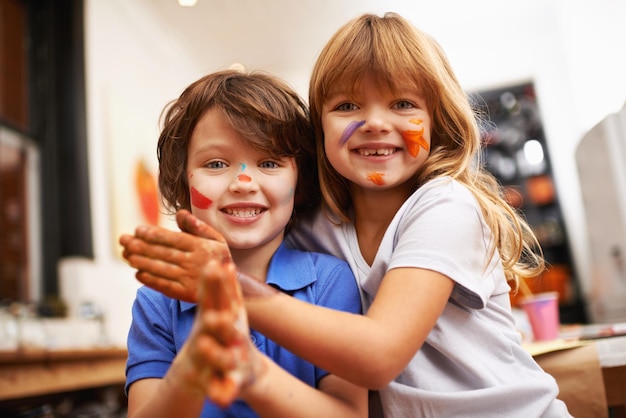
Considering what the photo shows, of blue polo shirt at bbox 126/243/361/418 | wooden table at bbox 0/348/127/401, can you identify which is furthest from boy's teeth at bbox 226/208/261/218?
wooden table at bbox 0/348/127/401

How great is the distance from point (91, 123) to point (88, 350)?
1892mm

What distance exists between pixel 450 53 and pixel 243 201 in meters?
5.98

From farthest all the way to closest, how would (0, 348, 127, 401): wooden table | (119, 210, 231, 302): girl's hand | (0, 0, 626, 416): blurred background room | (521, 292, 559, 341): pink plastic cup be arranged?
(0, 0, 626, 416): blurred background room, (0, 348, 127, 401): wooden table, (521, 292, 559, 341): pink plastic cup, (119, 210, 231, 302): girl's hand

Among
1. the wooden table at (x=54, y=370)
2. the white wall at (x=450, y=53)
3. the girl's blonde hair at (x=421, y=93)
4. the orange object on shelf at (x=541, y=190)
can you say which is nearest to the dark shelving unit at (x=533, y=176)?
the orange object on shelf at (x=541, y=190)

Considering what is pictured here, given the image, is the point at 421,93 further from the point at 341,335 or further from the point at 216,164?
the point at 341,335

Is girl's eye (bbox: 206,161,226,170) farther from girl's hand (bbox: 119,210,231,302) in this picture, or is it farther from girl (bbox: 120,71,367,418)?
girl's hand (bbox: 119,210,231,302)

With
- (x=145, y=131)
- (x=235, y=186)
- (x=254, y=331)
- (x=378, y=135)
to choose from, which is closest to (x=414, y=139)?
(x=378, y=135)

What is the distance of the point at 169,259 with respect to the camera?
0.81 m

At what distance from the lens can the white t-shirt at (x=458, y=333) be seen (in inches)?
39.6

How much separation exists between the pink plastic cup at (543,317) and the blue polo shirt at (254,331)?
1044 millimetres

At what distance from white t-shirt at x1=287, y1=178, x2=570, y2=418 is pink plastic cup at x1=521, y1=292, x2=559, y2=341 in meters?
0.89

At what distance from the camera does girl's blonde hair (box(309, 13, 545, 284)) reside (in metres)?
1.15

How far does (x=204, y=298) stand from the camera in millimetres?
647

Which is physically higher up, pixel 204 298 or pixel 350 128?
pixel 350 128
